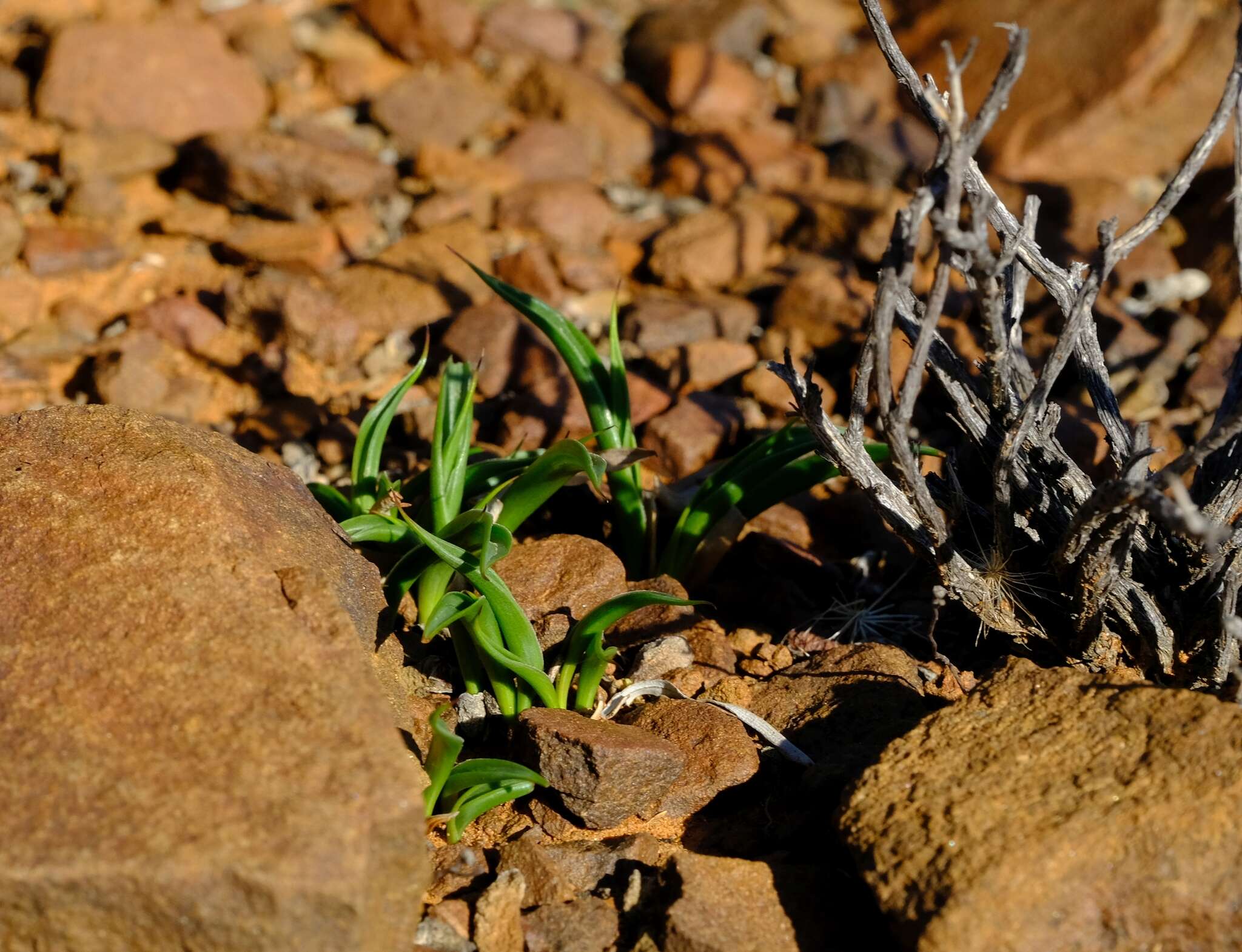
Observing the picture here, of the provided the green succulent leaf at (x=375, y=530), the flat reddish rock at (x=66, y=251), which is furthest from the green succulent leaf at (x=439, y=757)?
the flat reddish rock at (x=66, y=251)

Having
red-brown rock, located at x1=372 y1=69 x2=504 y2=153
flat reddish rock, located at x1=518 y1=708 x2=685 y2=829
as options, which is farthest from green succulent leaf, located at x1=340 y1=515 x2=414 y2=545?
red-brown rock, located at x1=372 y1=69 x2=504 y2=153

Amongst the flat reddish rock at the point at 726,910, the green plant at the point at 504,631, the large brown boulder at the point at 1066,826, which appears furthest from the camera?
the green plant at the point at 504,631

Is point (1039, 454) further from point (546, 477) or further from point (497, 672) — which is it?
point (497, 672)

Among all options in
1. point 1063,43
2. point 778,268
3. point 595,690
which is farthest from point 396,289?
point 1063,43

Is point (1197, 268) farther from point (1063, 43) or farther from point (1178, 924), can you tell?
point (1178, 924)

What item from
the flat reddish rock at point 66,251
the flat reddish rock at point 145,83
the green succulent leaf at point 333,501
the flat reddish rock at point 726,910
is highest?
the flat reddish rock at point 726,910

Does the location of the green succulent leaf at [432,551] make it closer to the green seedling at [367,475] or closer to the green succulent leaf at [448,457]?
the green succulent leaf at [448,457]

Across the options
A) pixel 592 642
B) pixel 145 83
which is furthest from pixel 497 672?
pixel 145 83
